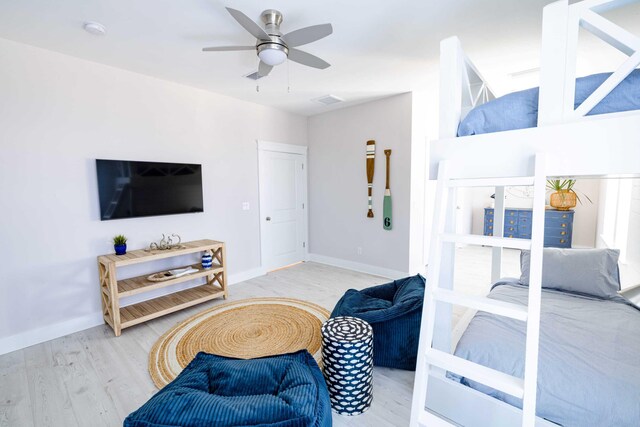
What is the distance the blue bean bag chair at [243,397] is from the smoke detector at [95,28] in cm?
255

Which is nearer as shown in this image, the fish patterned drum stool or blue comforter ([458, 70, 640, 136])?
blue comforter ([458, 70, 640, 136])

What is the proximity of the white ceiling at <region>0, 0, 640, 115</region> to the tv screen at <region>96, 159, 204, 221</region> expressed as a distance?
103cm

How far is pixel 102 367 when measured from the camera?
2.20 m

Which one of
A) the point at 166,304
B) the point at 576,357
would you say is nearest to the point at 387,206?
the point at 576,357

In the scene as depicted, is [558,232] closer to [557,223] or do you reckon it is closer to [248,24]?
[557,223]

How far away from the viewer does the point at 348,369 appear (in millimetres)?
1714

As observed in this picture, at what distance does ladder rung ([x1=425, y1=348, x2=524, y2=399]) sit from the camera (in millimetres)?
1057

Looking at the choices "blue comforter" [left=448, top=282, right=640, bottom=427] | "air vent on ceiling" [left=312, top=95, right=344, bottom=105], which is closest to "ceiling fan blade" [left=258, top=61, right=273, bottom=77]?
"air vent on ceiling" [left=312, top=95, right=344, bottom=105]

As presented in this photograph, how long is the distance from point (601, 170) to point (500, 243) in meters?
0.47

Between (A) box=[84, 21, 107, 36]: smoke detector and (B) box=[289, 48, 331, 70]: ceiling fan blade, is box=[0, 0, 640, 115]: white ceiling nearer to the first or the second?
(A) box=[84, 21, 107, 36]: smoke detector

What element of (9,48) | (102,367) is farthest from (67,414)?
(9,48)

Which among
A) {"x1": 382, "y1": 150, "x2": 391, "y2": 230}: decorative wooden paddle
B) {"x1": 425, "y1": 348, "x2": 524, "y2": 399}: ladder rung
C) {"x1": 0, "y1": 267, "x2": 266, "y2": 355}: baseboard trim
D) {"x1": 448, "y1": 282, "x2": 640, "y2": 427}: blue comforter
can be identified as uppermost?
{"x1": 382, "y1": 150, "x2": 391, "y2": 230}: decorative wooden paddle

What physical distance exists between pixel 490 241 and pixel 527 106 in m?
0.66

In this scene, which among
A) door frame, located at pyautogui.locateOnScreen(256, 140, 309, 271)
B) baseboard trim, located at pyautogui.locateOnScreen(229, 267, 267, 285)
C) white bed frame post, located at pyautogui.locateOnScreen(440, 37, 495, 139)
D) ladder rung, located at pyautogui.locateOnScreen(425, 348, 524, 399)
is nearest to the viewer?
ladder rung, located at pyautogui.locateOnScreen(425, 348, 524, 399)
